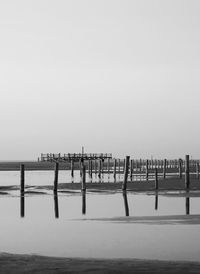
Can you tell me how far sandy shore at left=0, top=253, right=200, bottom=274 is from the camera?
1034cm

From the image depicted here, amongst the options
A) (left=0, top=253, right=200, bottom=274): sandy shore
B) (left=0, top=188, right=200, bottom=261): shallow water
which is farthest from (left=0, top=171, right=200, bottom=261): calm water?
(left=0, top=253, right=200, bottom=274): sandy shore

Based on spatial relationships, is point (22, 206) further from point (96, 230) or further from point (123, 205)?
point (96, 230)

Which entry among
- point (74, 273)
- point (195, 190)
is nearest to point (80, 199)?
point (195, 190)

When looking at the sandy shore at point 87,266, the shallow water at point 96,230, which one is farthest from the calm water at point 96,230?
the sandy shore at point 87,266

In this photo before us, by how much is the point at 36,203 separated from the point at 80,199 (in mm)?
3938

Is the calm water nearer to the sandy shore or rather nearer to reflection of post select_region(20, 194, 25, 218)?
reflection of post select_region(20, 194, 25, 218)

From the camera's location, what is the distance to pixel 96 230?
18703mm

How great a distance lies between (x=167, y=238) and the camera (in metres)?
16.2

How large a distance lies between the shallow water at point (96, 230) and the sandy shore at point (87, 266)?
5.93 ft

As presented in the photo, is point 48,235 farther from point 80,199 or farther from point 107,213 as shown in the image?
point 80,199

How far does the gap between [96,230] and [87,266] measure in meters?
7.80

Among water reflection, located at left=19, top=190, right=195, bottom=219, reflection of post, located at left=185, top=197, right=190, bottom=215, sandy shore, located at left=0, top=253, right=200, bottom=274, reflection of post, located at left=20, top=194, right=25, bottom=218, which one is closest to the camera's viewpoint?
sandy shore, located at left=0, top=253, right=200, bottom=274

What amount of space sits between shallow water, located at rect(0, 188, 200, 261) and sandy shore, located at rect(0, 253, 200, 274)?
5.93 ft

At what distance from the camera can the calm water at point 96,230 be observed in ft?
47.2
